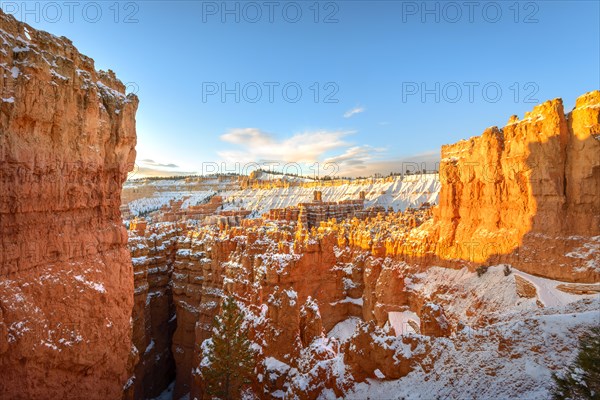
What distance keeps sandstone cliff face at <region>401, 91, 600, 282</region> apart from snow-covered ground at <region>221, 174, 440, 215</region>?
192ft

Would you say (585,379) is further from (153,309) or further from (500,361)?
(153,309)

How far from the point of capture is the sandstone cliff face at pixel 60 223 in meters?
8.34

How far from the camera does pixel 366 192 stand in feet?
320

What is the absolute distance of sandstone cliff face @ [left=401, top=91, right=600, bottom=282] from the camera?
15.0 meters

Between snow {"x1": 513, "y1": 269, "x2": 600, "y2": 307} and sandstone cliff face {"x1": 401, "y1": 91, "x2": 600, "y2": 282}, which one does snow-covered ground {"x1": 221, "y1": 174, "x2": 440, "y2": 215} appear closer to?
sandstone cliff face {"x1": 401, "y1": 91, "x2": 600, "y2": 282}

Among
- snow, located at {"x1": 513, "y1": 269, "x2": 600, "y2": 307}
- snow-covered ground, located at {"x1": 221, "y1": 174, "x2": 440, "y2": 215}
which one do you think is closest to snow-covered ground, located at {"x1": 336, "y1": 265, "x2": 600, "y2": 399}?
snow, located at {"x1": 513, "y1": 269, "x2": 600, "y2": 307}

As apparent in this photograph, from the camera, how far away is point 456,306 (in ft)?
59.2

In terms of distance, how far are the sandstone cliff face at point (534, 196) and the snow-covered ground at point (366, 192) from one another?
5853cm

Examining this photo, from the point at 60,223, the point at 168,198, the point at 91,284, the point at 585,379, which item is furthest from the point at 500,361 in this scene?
the point at 168,198

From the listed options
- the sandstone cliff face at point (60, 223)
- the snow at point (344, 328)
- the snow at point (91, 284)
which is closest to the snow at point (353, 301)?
the snow at point (344, 328)

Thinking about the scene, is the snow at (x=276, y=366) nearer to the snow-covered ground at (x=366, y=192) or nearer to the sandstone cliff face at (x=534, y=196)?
the sandstone cliff face at (x=534, y=196)

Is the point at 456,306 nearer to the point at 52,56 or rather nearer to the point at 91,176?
the point at 91,176

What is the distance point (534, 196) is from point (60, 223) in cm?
2158

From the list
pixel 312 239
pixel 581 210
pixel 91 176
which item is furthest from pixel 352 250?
pixel 91 176
